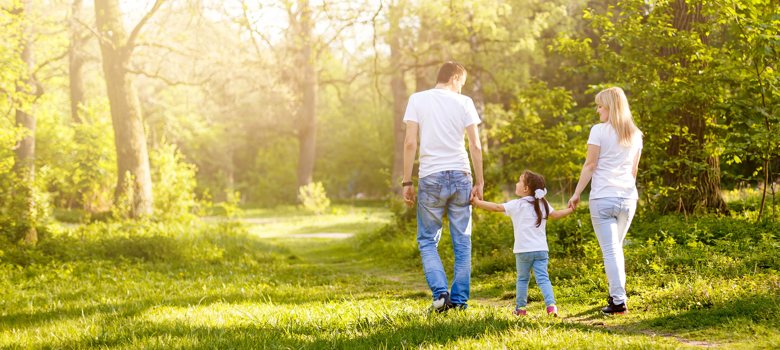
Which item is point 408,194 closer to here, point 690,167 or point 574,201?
point 574,201

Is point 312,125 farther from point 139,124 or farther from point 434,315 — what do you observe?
point 434,315

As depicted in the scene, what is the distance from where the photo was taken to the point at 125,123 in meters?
19.8

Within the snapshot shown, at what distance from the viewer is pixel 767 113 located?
9.36 meters

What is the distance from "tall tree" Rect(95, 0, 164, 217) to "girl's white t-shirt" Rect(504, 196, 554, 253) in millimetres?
14621

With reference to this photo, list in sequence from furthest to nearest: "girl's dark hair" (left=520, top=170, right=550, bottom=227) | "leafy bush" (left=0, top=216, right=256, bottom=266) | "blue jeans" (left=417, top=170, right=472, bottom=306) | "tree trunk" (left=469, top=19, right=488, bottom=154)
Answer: "tree trunk" (left=469, top=19, right=488, bottom=154)
"leafy bush" (left=0, top=216, right=256, bottom=266)
"girl's dark hair" (left=520, top=170, right=550, bottom=227)
"blue jeans" (left=417, top=170, right=472, bottom=306)

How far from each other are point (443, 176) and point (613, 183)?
159 cm

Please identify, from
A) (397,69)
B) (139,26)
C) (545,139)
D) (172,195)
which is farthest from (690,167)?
(397,69)

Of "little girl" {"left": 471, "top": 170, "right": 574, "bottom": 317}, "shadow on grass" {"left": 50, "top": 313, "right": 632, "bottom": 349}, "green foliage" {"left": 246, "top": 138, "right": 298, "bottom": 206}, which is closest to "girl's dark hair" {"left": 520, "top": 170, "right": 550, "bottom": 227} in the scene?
"little girl" {"left": 471, "top": 170, "right": 574, "bottom": 317}

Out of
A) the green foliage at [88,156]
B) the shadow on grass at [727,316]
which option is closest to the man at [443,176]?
the shadow on grass at [727,316]

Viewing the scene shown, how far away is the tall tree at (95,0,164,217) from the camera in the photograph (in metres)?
19.4

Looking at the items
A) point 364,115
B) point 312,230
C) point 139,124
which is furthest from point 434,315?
point 364,115

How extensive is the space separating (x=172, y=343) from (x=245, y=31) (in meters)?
11.0

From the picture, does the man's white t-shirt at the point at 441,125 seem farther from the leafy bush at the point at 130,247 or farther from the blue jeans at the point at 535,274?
the leafy bush at the point at 130,247

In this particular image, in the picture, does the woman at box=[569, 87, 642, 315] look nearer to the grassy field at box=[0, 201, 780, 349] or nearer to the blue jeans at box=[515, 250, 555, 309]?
the grassy field at box=[0, 201, 780, 349]
